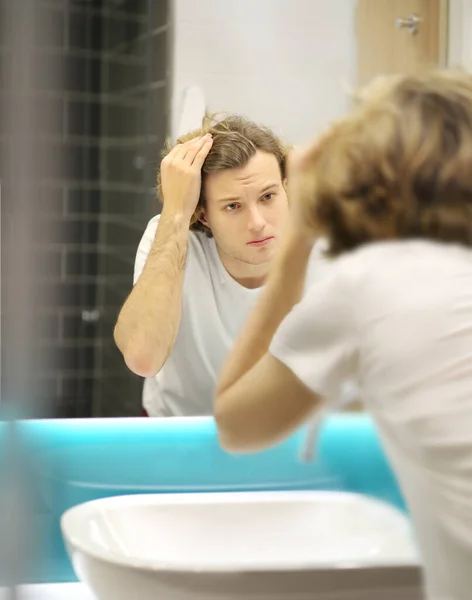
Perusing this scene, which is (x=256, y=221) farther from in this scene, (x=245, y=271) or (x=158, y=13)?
(x=158, y=13)

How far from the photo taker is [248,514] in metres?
0.95

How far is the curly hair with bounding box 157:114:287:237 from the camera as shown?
2.99ft

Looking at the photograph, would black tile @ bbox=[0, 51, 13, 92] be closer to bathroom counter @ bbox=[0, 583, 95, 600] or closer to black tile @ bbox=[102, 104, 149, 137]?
black tile @ bbox=[102, 104, 149, 137]

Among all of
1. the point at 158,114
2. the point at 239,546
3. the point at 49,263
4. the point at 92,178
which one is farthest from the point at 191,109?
the point at 239,546

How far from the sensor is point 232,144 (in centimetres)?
92

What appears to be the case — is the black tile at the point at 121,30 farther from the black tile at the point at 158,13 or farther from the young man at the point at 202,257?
the young man at the point at 202,257

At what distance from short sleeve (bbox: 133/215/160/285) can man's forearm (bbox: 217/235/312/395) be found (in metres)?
0.16

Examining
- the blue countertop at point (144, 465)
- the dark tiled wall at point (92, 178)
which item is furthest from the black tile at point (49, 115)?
the blue countertop at point (144, 465)

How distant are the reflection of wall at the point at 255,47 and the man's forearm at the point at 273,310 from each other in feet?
0.63

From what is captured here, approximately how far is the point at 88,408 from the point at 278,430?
26 centimetres

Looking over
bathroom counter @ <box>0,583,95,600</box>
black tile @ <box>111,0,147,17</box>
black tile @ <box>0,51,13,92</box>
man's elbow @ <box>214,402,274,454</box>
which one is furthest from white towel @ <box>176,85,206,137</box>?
bathroom counter @ <box>0,583,95,600</box>

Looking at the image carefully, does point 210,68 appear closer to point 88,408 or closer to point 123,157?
point 123,157

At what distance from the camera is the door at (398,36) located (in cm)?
89

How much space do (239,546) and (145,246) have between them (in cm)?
36
